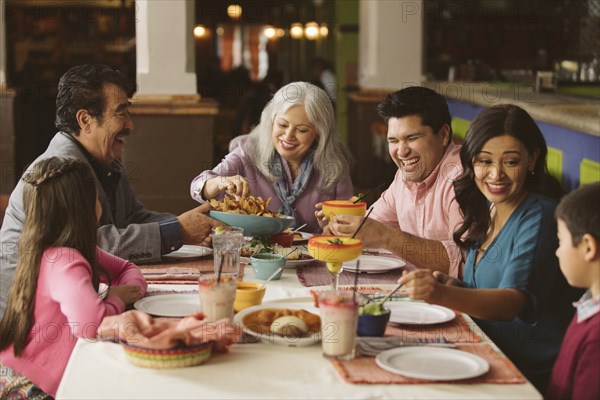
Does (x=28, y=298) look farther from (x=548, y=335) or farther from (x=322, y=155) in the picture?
(x=322, y=155)

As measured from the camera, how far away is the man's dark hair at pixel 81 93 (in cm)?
329

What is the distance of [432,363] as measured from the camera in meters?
1.96

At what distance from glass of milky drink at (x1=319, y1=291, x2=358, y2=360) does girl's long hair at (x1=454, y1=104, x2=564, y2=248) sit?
0.90m

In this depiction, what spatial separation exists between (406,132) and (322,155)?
0.68m

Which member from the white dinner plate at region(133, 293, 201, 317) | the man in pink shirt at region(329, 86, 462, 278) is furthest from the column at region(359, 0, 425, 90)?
the white dinner plate at region(133, 293, 201, 317)

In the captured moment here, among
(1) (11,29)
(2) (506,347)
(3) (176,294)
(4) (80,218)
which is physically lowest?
(2) (506,347)

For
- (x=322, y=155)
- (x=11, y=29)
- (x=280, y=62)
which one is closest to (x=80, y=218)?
(x=322, y=155)

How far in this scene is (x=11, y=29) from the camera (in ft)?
44.3

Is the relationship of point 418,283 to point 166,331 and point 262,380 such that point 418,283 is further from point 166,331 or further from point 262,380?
point 166,331

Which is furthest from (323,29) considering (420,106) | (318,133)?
(420,106)

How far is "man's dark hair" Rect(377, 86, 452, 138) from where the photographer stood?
3.40 metres

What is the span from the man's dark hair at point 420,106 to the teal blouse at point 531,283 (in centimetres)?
89

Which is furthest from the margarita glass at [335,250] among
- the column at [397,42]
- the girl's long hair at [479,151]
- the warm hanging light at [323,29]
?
the warm hanging light at [323,29]

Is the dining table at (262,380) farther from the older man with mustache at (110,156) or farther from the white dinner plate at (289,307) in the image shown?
the older man with mustache at (110,156)
